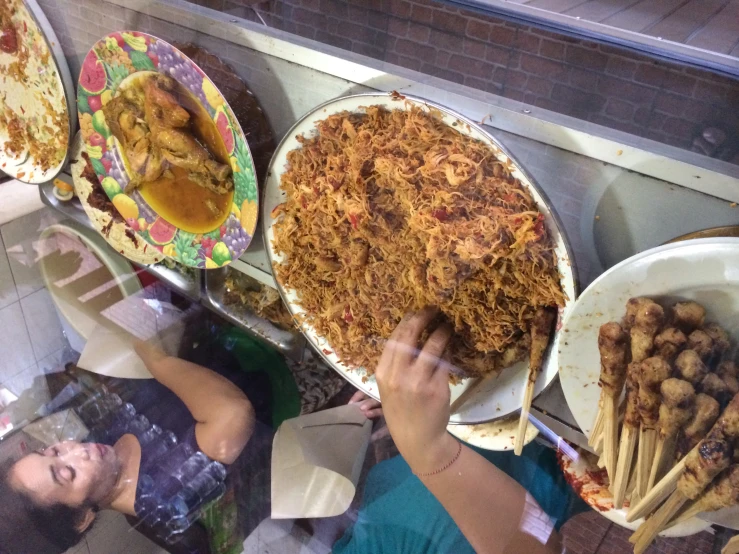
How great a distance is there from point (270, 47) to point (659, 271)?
2.49ft

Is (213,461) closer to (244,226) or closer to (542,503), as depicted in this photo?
(244,226)

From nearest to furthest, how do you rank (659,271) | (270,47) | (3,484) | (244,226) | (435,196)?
(659,271), (435,196), (270,47), (244,226), (3,484)

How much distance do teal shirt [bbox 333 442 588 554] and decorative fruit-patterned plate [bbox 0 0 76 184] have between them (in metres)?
1.19

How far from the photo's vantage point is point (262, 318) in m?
1.36

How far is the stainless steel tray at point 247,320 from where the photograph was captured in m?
1.27

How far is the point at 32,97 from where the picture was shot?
1.48m

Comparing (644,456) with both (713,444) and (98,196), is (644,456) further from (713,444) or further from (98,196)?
(98,196)

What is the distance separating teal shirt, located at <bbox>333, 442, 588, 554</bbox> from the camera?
2.87 feet

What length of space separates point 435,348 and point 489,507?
0.85 ft

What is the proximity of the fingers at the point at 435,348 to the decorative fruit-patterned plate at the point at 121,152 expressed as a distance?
0.45m

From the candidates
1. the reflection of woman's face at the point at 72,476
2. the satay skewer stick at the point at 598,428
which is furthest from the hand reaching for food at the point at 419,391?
Result: the reflection of woman's face at the point at 72,476

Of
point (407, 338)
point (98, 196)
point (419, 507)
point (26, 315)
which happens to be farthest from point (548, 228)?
point (26, 315)

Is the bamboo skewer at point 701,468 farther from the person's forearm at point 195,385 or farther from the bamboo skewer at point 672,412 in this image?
the person's forearm at point 195,385

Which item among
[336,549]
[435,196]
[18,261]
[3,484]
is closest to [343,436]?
[336,549]
